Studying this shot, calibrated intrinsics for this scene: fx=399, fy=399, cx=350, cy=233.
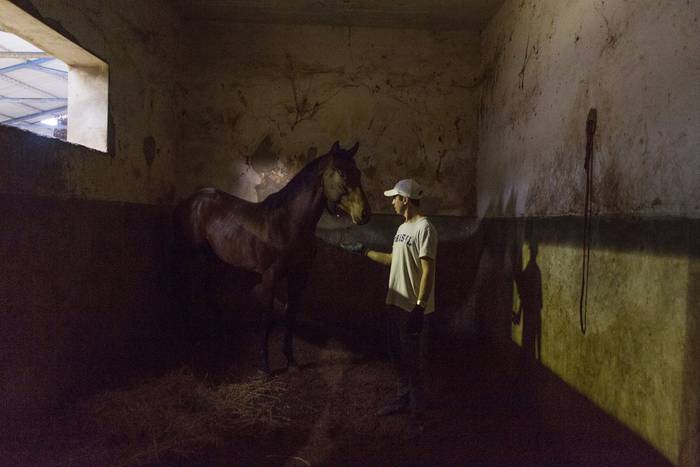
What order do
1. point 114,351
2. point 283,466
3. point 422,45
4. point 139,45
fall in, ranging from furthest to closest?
1. point 422,45
2. point 139,45
3. point 114,351
4. point 283,466

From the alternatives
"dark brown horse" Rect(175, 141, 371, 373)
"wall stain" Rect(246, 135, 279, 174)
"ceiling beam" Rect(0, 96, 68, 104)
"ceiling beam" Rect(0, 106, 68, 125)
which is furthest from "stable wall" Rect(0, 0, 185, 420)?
"ceiling beam" Rect(0, 106, 68, 125)

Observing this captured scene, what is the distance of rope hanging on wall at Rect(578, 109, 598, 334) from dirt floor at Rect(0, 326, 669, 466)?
24.4 inches

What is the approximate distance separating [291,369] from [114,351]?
1642 mm

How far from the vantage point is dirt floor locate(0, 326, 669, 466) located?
2459 millimetres

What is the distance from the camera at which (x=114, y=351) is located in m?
3.70

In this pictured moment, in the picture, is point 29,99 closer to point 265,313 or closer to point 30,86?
point 30,86

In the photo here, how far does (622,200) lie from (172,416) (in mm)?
3372

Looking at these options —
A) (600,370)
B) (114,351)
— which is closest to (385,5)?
(600,370)

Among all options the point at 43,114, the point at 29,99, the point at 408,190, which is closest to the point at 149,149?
the point at 408,190

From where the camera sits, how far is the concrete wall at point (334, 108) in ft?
17.6

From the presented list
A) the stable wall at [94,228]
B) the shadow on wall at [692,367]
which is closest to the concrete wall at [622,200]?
the shadow on wall at [692,367]

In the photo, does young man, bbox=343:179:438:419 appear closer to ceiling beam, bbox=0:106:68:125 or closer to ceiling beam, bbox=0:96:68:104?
ceiling beam, bbox=0:96:68:104

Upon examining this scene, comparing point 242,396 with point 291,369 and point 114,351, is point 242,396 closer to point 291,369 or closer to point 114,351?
point 291,369

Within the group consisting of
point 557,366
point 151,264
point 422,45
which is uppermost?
point 422,45
